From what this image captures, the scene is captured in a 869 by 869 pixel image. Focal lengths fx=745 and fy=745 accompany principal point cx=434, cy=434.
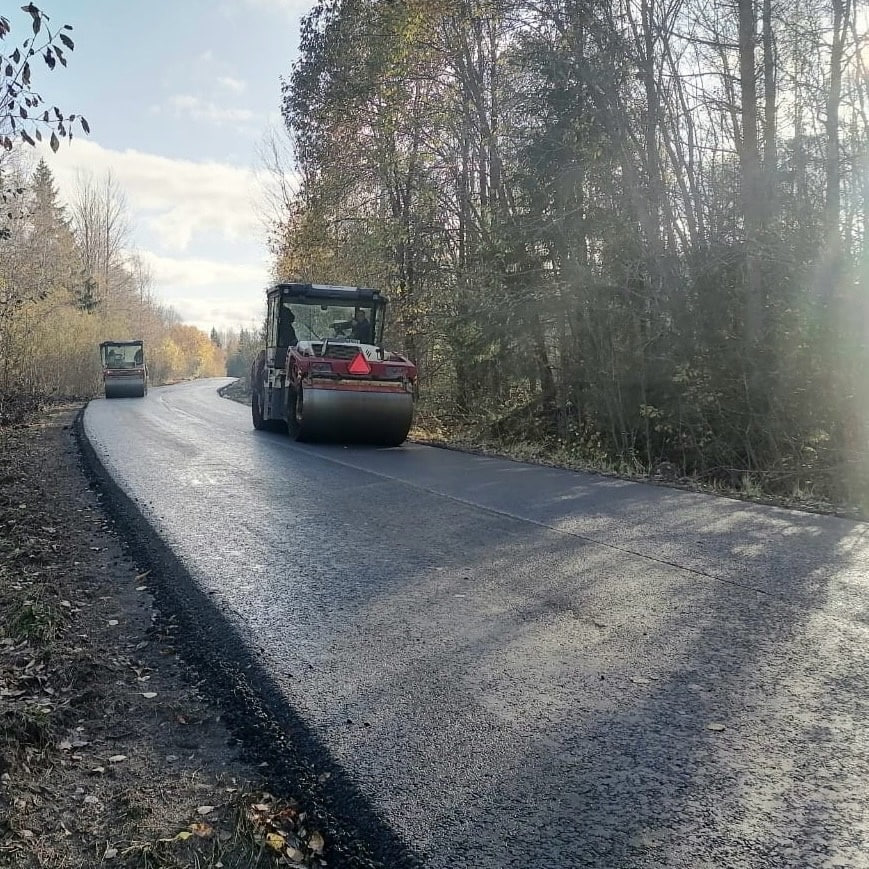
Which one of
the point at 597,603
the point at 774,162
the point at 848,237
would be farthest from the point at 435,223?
the point at 597,603

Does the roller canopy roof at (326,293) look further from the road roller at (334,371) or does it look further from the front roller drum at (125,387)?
the front roller drum at (125,387)

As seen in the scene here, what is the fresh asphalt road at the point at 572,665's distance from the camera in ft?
6.76

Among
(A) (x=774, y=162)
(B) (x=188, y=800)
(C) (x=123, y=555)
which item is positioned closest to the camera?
(B) (x=188, y=800)

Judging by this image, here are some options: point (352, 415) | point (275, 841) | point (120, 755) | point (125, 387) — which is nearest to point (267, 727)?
point (120, 755)

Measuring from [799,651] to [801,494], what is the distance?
619 cm

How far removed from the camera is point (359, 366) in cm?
1249

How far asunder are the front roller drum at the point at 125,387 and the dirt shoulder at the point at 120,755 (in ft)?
109

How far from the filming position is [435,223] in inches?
675

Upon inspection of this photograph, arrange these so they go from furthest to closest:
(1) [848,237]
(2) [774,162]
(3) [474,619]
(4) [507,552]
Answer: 1. (2) [774,162]
2. (1) [848,237]
3. (4) [507,552]
4. (3) [474,619]

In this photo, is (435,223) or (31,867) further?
(435,223)

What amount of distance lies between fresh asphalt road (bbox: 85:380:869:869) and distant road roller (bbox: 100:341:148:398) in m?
31.8

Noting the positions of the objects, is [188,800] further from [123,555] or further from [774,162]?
[774,162]

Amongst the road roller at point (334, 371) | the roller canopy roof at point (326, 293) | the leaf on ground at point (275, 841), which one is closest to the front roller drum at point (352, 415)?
the road roller at point (334, 371)

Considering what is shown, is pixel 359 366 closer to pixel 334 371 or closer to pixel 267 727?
pixel 334 371
